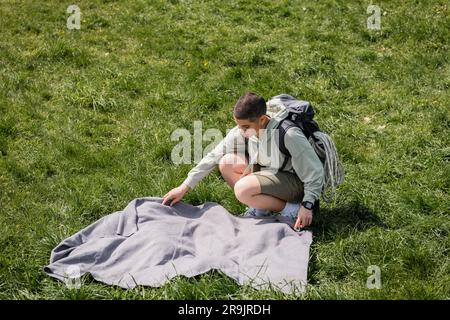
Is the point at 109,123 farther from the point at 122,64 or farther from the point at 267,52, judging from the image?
the point at 267,52

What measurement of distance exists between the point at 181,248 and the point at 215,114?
266 cm

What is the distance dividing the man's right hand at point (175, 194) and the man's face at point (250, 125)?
728mm

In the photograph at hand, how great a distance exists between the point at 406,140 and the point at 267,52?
289cm

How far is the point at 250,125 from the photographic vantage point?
460cm

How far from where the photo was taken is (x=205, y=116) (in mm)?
6766

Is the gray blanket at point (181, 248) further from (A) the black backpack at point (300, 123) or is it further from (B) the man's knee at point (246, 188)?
(A) the black backpack at point (300, 123)

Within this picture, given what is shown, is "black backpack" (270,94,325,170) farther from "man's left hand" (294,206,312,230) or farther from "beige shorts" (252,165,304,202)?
"man's left hand" (294,206,312,230)

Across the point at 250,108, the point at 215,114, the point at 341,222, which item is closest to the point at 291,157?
the point at 250,108

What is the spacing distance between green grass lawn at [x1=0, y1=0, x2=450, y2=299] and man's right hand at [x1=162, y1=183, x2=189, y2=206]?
314 mm

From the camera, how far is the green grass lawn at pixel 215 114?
14.2 ft

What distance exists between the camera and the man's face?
15.0 ft

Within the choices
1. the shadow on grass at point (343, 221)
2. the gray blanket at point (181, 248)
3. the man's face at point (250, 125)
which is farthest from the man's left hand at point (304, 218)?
the man's face at point (250, 125)

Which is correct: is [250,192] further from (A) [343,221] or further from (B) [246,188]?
(A) [343,221]
